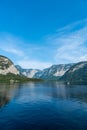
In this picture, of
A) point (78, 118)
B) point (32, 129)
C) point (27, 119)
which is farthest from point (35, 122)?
point (78, 118)

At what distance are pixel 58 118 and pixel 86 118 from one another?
1072cm

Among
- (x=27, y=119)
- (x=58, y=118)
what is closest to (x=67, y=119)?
(x=58, y=118)

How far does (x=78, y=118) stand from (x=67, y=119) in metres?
4.47

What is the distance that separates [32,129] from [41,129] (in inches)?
111

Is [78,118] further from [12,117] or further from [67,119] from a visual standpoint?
[12,117]

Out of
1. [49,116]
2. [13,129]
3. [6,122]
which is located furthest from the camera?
[49,116]

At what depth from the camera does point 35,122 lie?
72625 millimetres

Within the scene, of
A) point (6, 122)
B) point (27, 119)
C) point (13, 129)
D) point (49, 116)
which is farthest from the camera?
point (49, 116)

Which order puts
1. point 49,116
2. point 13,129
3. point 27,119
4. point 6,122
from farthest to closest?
point 49,116, point 27,119, point 6,122, point 13,129

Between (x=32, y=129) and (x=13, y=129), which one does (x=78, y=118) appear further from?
(x=13, y=129)

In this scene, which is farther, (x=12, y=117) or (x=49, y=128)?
(x=12, y=117)

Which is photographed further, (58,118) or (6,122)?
(58,118)

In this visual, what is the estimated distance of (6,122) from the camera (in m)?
72.0

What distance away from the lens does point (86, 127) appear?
65.1m
